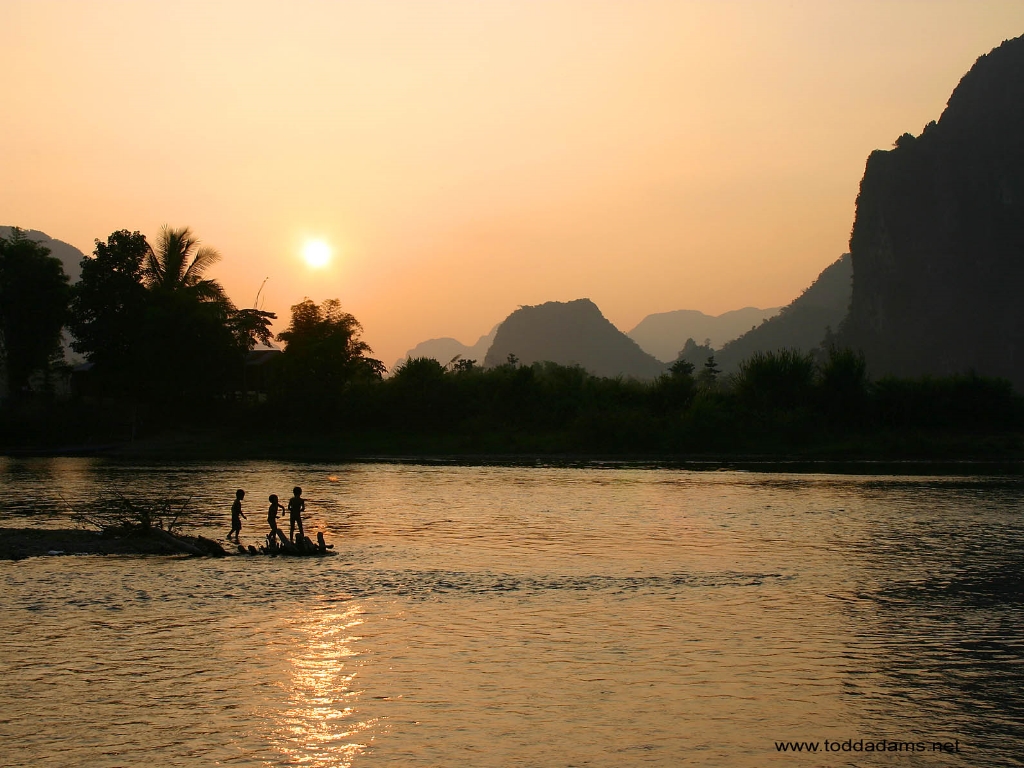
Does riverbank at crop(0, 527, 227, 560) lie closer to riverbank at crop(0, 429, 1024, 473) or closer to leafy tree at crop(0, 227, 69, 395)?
riverbank at crop(0, 429, 1024, 473)

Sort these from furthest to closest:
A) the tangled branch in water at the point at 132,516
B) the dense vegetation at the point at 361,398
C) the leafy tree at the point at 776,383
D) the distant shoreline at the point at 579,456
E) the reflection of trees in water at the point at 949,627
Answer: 1. the leafy tree at the point at 776,383
2. the dense vegetation at the point at 361,398
3. the distant shoreline at the point at 579,456
4. the tangled branch in water at the point at 132,516
5. the reflection of trees in water at the point at 949,627

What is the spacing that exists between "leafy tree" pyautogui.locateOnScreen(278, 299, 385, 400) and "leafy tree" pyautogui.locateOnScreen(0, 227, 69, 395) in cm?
1768

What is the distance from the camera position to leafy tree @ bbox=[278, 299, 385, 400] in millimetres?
72312

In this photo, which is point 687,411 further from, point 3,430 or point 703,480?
point 3,430

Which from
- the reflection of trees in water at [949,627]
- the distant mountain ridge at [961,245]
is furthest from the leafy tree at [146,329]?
the distant mountain ridge at [961,245]

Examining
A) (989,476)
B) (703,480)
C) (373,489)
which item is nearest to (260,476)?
(373,489)

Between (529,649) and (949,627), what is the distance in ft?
22.7

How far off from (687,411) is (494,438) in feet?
45.2

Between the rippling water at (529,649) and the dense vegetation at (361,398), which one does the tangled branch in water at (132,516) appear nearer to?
the rippling water at (529,649)

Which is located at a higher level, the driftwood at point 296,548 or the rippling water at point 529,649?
the driftwood at point 296,548

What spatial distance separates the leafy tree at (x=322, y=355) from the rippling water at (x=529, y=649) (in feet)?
149

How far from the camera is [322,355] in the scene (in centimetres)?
7606

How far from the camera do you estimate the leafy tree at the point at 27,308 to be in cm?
7131

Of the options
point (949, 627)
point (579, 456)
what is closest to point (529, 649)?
point (949, 627)
